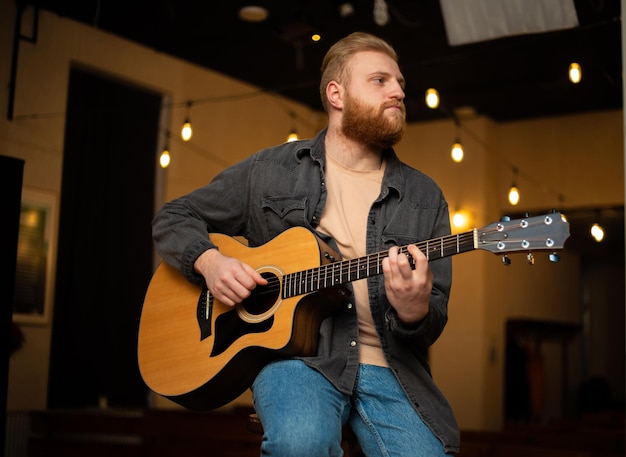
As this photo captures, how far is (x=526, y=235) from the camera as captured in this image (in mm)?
2062

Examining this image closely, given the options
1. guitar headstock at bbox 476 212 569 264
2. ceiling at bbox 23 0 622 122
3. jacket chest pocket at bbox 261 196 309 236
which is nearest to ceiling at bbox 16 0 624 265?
ceiling at bbox 23 0 622 122

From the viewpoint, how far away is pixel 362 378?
2354mm

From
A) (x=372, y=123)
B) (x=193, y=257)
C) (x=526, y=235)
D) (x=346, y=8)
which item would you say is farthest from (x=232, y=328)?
(x=346, y=8)

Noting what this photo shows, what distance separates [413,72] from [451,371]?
12.4 ft

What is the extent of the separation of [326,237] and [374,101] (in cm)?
45

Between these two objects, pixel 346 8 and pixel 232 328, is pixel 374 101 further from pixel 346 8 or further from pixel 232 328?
pixel 346 8

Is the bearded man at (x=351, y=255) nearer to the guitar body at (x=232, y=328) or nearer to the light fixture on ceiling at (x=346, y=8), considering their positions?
→ the guitar body at (x=232, y=328)

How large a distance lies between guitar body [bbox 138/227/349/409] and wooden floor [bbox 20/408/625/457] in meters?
2.19

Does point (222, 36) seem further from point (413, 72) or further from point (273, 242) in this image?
point (273, 242)

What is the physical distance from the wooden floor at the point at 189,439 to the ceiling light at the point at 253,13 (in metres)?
3.44

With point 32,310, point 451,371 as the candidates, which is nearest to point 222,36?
point 32,310

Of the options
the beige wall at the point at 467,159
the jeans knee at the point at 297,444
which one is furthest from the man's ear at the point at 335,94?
the beige wall at the point at 467,159

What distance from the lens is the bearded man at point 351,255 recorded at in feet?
7.12

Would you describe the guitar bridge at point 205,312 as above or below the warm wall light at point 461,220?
below
